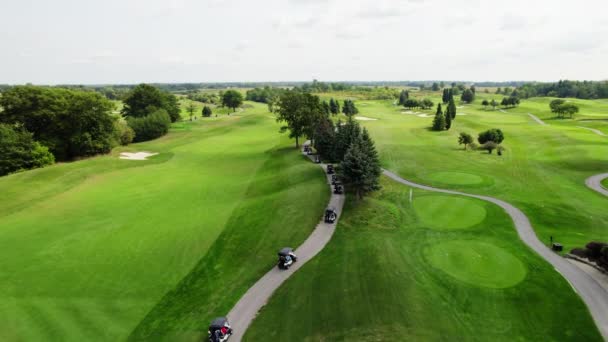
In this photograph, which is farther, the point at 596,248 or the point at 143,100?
the point at 143,100

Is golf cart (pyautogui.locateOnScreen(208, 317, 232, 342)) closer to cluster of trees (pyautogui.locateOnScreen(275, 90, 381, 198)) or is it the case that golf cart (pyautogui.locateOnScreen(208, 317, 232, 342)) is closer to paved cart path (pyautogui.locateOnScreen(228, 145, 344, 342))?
paved cart path (pyautogui.locateOnScreen(228, 145, 344, 342))

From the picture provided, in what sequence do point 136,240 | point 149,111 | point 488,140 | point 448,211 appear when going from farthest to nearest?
point 149,111
point 488,140
point 448,211
point 136,240

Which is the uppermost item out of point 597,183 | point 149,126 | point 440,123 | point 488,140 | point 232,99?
point 232,99

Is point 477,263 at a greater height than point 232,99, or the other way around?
point 232,99

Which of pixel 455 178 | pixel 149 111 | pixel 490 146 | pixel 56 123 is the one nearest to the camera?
pixel 455 178

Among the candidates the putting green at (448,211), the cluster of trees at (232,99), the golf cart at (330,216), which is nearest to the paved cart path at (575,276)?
the putting green at (448,211)

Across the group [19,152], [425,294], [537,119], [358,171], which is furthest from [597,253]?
[537,119]

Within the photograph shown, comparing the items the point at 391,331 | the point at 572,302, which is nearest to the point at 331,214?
the point at 391,331

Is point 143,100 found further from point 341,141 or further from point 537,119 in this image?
point 537,119
